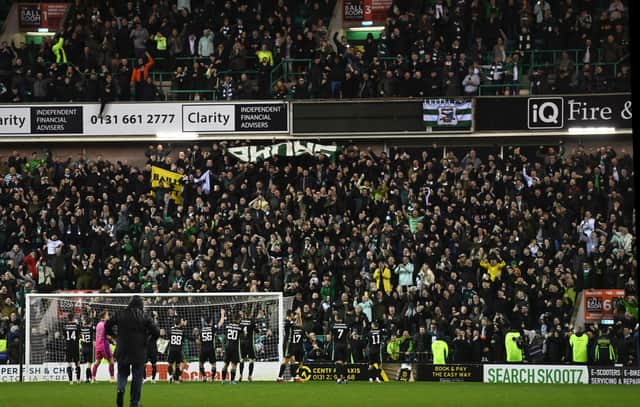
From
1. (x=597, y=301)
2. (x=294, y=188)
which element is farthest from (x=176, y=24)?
(x=597, y=301)

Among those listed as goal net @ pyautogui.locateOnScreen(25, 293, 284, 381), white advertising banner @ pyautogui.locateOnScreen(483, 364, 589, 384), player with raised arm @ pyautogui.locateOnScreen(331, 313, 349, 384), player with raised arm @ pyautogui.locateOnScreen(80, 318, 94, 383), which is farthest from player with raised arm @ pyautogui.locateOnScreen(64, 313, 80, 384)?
white advertising banner @ pyautogui.locateOnScreen(483, 364, 589, 384)

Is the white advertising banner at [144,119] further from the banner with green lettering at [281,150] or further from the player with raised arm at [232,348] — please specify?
the player with raised arm at [232,348]

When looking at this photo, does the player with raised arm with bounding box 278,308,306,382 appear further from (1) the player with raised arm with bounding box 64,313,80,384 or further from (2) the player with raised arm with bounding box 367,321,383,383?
(1) the player with raised arm with bounding box 64,313,80,384

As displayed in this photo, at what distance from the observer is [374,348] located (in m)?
26.5

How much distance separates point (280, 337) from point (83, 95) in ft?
43.0

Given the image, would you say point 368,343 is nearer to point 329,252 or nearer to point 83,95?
point 329,252

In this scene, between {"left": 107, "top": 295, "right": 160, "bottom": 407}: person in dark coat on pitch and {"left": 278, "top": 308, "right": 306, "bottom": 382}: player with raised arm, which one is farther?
{"left": 278, "top": 308, "right": 306, "bottom": 382}: player with raised arm

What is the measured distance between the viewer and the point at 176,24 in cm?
3738

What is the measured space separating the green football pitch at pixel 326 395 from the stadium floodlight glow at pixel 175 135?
12.2 metres

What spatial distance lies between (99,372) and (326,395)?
789 centimetres

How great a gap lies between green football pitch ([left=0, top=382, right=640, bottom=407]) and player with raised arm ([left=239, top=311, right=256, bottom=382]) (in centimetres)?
70

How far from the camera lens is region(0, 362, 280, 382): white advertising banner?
2659 cm

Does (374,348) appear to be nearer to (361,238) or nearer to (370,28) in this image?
(361,238)

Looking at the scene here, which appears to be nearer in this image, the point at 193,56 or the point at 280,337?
the point at 280,337
